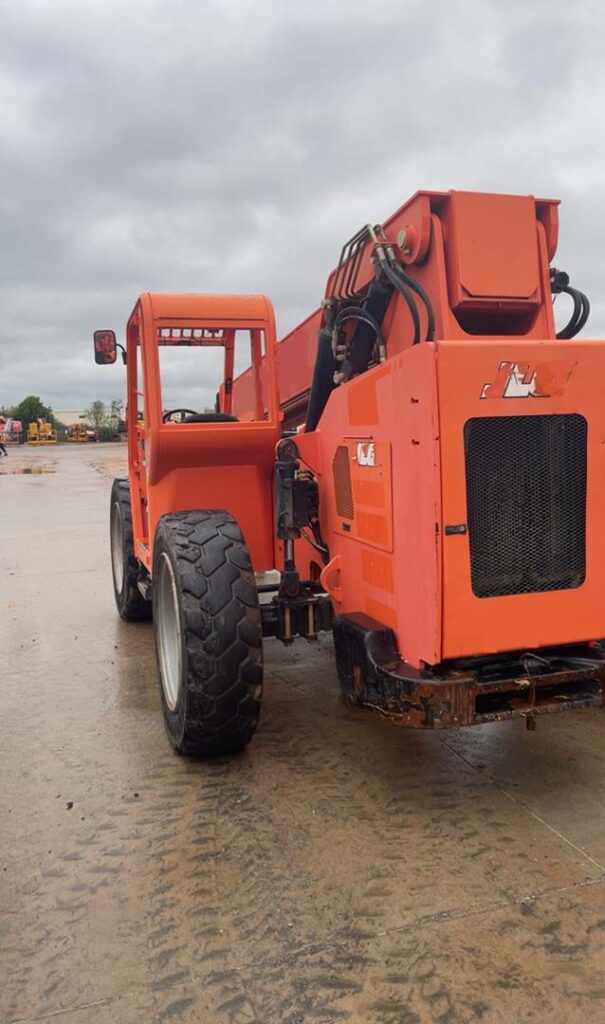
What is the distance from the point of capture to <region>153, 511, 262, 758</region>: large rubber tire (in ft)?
10.9

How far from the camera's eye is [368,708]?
3.15 metres

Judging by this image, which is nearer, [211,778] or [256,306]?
[211,778]

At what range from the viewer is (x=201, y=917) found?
2.49m

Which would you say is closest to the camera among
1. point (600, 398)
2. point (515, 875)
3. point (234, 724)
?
point (515, 875)

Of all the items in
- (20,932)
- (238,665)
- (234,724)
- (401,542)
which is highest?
(401,542)

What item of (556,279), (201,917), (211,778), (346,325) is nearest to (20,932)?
(201,917)

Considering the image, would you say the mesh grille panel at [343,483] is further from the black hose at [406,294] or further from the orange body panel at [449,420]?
the black hose at [406,294]

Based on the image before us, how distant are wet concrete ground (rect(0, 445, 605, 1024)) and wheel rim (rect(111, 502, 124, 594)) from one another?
76.0 inches

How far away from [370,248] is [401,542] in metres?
1.60

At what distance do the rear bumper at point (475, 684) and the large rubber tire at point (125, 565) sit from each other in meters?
3.41

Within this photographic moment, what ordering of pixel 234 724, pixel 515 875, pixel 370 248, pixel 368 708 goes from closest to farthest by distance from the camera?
pixel 515 875 → pixel 368 708 → pixel 234 724 → pixel 370 248

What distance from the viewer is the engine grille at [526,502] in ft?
9.29

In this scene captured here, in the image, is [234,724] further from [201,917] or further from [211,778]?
[201,917]

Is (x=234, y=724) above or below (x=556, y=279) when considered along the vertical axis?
below
